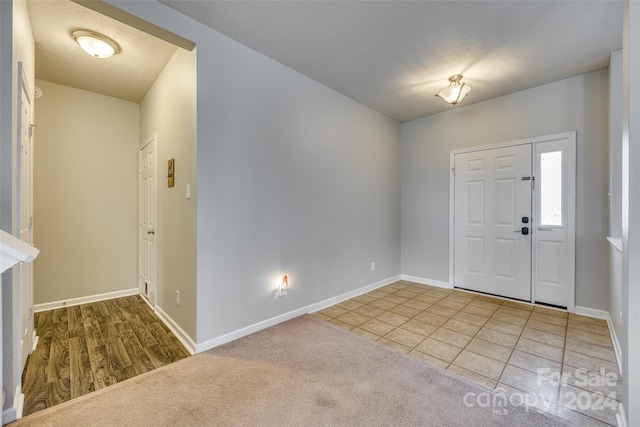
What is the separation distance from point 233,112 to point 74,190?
264 cm

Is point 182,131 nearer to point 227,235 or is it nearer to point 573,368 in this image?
point 227,235

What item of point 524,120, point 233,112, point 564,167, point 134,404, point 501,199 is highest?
point 524,120

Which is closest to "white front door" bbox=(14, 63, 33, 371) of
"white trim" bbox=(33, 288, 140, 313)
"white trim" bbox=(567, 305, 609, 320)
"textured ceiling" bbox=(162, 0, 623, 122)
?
"white trim" bbox=(33, 288, 140, 313)

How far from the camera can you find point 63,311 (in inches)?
131

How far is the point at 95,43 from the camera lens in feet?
8.28

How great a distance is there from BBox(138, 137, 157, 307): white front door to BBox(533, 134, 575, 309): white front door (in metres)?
4.71

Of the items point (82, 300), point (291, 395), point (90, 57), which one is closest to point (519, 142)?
point (291, 395)

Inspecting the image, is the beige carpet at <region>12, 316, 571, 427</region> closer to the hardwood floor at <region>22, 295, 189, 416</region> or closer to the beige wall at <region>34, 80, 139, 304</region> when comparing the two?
the hardwood floor at <region>22, 295, 189, 416</region>

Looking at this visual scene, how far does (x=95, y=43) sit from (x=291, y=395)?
3.38 m

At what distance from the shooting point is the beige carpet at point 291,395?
1647 millimetres

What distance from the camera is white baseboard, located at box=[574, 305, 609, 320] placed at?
3037 millimetres

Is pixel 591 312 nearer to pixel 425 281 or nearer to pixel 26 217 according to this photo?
pixel 425 281

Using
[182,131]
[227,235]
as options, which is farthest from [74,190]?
[227,235]

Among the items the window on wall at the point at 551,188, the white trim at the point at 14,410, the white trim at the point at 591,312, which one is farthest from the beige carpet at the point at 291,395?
the window on wall at the point at 551,188
